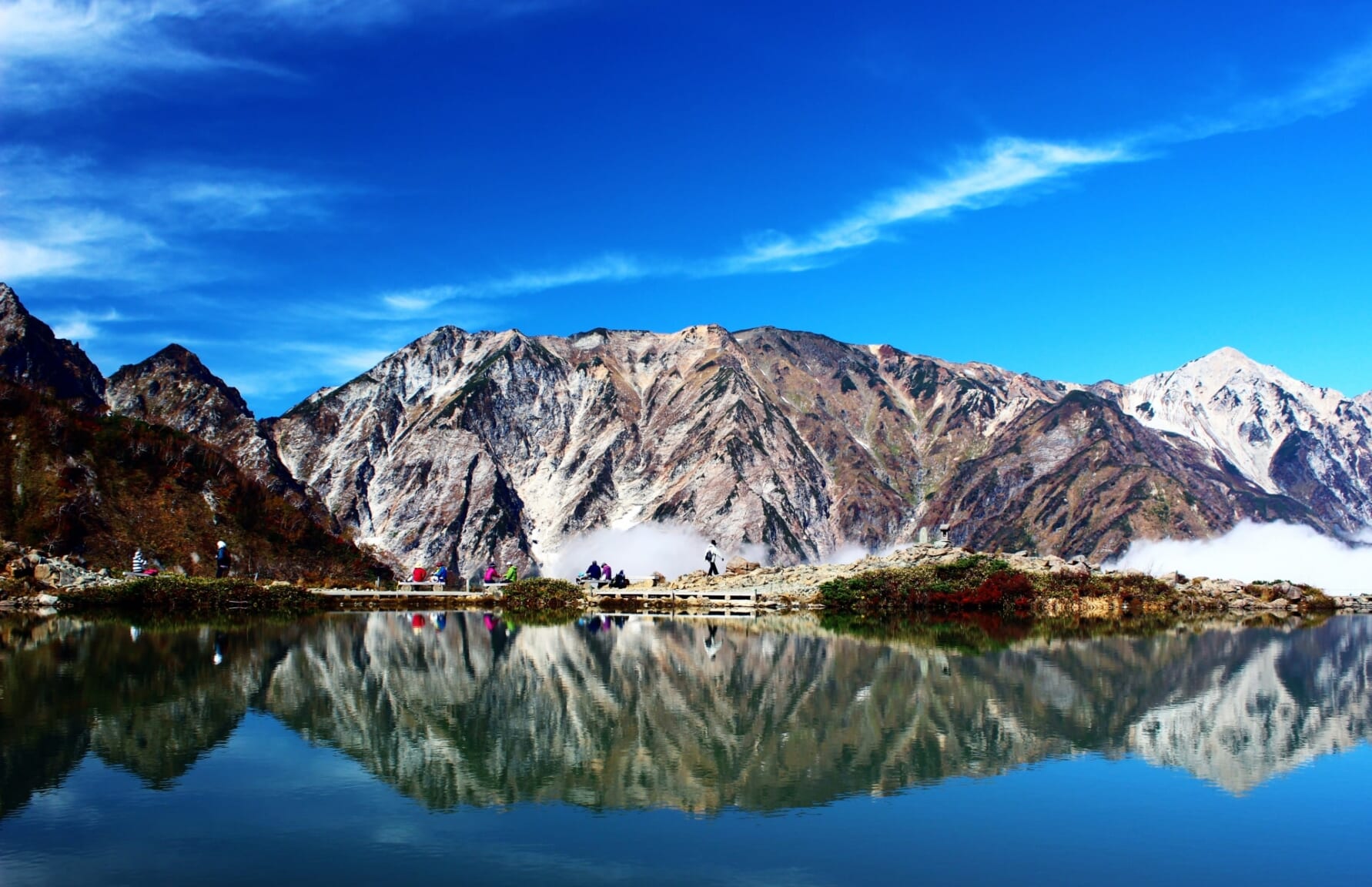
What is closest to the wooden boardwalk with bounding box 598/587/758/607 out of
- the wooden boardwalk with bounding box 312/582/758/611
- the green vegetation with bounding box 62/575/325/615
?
the wooden boardwalk with bounding box 312/582/758/611

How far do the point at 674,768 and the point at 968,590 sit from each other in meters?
50.8

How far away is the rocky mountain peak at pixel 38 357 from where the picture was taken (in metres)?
140

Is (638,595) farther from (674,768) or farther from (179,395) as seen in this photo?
(179,395)

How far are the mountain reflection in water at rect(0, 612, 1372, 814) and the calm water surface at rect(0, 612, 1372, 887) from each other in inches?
5.5

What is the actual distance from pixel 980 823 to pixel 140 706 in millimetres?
21079

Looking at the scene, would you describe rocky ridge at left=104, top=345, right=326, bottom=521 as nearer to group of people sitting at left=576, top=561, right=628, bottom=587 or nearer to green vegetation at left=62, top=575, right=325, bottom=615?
group of people sitting at left=576, top=561, right=628, bottom=587

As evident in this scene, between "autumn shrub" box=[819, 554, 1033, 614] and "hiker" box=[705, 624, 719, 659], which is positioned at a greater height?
"autumn shrub" box=[819, 554, 1033, 614]

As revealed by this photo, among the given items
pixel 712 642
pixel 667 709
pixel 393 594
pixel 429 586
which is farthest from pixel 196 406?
Answer: pixel 667 709

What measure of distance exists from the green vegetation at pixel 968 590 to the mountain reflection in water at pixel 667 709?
2122 cm

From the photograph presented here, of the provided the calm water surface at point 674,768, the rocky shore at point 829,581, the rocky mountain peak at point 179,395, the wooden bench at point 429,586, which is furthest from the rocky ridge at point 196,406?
the calm water surface at point 674,768

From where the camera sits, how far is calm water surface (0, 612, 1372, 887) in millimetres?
16375

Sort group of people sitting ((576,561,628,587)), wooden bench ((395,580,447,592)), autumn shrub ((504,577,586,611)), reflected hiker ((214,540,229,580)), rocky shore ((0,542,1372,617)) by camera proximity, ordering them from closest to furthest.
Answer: rocky shore ((0,542,1372,617)), reflected hiker ((214,540,229,580)), autumn shrub ((504,577,586,611)), wooden bench ((395,580,447,592)), group of people sitting ((576,561,628,587))

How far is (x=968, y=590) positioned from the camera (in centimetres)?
6956

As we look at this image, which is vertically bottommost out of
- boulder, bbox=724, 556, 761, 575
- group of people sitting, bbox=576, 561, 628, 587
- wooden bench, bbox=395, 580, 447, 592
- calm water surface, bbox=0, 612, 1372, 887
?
calm water surface, bbox=0, 612, 1372, 887
